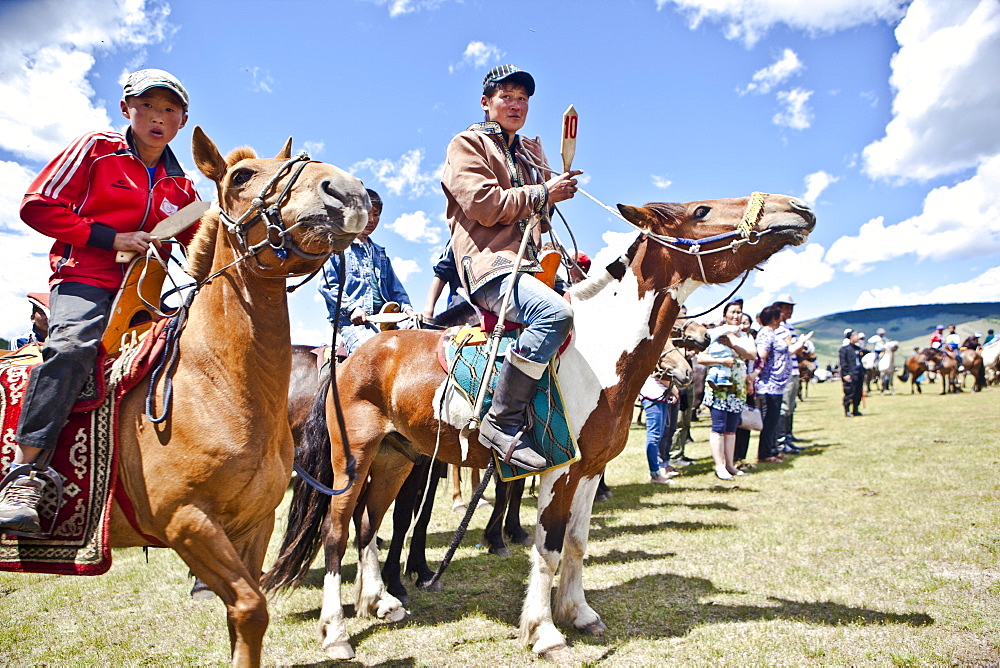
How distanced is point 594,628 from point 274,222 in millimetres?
3301

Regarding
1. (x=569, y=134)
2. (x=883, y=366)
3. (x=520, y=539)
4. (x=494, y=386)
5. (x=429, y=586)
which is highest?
(x=569, y=134)

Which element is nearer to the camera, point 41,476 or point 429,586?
point 41,476

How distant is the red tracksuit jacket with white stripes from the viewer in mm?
2633

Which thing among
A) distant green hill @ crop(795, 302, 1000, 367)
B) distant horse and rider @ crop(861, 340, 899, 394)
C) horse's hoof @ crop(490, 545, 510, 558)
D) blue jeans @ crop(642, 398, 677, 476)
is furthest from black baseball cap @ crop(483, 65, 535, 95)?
distant green hill @ crop(795, 302, 1000, 367)

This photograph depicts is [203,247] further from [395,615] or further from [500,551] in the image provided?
[500,551]

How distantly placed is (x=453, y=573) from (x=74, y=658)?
9.35ft

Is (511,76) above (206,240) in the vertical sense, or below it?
above

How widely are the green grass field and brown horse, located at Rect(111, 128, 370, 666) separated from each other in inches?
65.5

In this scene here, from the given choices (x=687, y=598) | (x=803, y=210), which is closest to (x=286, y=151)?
(x=803, y=210)

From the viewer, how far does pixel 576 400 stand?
3814 mm

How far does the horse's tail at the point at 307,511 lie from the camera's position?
4270mm

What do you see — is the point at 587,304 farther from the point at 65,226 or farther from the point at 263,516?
the point at 65,226

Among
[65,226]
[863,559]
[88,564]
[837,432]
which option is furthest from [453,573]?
[837,432]

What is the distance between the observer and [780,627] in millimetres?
3875
